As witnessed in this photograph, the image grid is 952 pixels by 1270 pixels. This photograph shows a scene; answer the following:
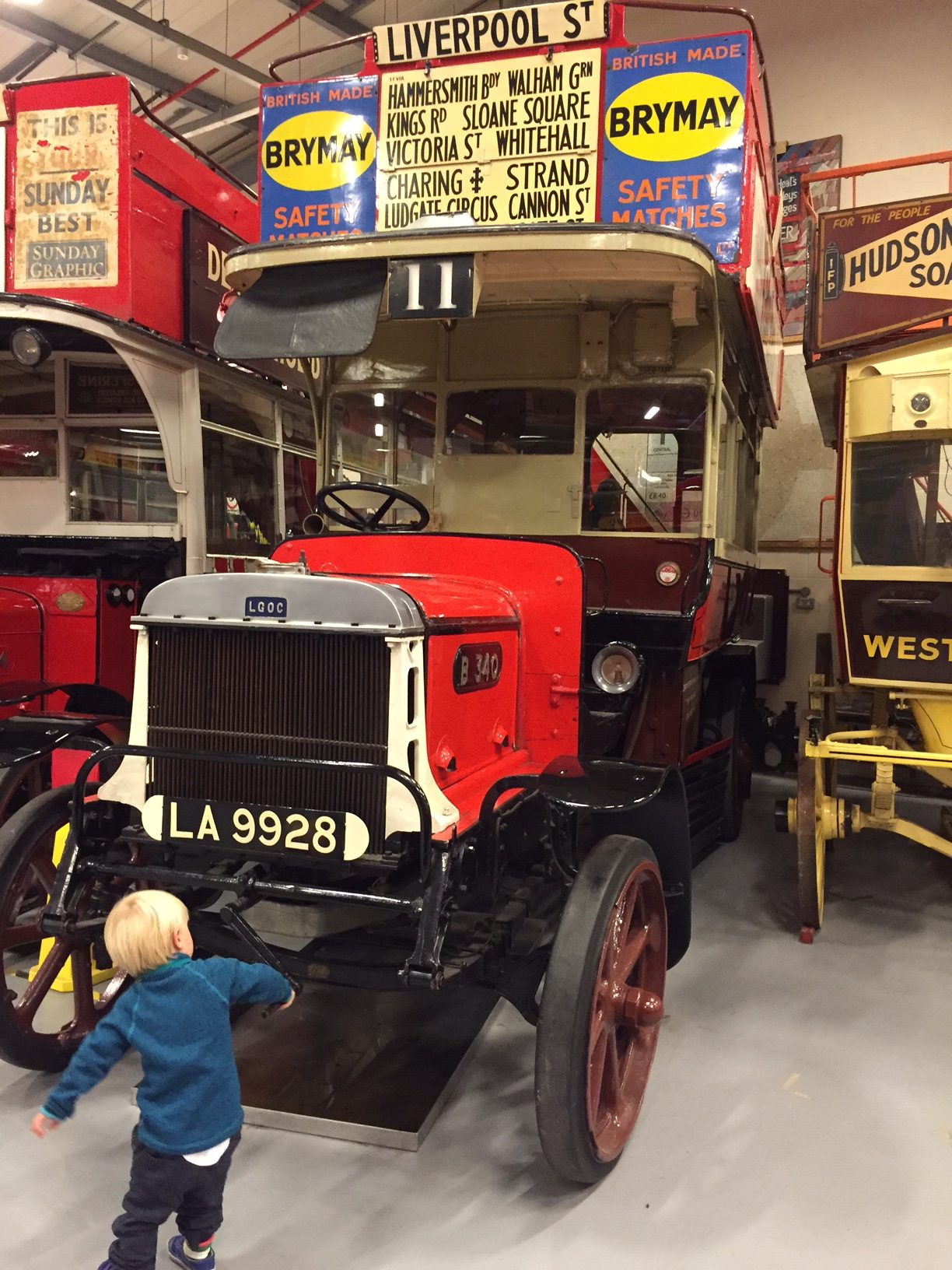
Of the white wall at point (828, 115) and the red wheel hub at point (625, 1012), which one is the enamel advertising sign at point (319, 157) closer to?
the red wheel hub at point (625, 1012)

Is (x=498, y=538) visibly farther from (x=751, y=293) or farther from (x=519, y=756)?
(x=751, y=293)

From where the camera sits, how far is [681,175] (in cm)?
430

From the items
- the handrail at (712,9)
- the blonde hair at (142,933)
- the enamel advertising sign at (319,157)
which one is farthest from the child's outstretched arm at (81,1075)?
the handrail at (712,9)

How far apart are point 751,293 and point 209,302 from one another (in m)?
2.84

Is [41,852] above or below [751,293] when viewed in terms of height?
below

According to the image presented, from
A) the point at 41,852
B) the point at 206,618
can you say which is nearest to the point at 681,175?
the point at 206,618

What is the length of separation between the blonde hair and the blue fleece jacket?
0.03 metres

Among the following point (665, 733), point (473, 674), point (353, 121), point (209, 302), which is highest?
point (353, 121)

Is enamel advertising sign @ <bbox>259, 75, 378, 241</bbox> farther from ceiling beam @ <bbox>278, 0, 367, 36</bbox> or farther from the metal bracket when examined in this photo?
ceiling beam @ <bbox>278, 0, 367, 36</bbox>

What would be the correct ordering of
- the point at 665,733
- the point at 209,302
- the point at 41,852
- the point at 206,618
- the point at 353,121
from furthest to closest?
the point at 209,302, the point at 353,121, the point at 665,733, the point at 41,852, the point at 206,618

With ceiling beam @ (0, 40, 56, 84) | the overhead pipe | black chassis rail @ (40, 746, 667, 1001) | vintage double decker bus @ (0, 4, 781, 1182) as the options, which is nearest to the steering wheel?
vintage double decker bus @ (0, 4, 781, 1182)

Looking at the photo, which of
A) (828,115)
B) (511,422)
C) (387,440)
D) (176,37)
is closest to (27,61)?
(176,37)

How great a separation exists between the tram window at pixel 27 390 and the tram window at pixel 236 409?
0.73 metres

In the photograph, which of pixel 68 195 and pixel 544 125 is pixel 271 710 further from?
pixel 68 195
